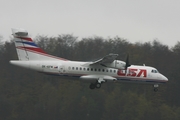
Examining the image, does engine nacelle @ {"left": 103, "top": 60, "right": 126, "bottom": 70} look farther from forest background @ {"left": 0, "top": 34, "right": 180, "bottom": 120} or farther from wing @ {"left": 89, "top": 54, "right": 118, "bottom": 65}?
forest background @ {"left": 0, "top": 34, "right": 180, "bottom": 120}

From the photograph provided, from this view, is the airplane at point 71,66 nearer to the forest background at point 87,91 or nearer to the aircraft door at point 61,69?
the aircraft door at point 61,69

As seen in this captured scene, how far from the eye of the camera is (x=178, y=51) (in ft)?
358

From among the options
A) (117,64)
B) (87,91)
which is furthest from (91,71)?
(87,91)

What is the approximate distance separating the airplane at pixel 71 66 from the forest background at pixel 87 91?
27.2m

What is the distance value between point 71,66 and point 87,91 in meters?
34.4

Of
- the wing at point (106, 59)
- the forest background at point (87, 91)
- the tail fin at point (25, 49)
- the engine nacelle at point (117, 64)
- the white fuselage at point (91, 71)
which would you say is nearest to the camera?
the wing at point (106, 59)

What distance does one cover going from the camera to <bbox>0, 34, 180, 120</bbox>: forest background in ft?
286

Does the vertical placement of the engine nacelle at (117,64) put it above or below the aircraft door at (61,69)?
above

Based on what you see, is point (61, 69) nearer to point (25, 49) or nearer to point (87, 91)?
point (25, 49)

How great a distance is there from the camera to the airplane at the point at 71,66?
57.5 m

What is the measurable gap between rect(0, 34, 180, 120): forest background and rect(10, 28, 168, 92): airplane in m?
27.2

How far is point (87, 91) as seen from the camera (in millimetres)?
92000

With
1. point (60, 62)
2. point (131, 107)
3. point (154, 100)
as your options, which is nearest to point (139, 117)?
point (131, 107)

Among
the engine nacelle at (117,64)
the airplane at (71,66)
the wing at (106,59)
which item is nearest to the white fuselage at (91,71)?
the airplane at (71,66)
